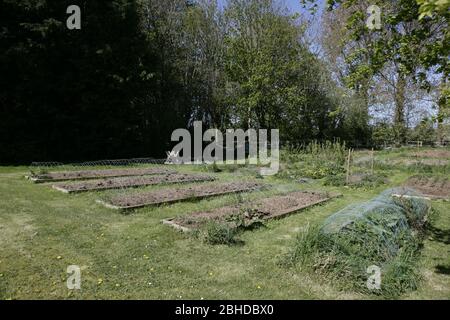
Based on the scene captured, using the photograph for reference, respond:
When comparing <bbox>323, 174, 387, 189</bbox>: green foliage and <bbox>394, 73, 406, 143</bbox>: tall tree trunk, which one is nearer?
<bbox>323, 174, 387, 189</bbox>: green foliage

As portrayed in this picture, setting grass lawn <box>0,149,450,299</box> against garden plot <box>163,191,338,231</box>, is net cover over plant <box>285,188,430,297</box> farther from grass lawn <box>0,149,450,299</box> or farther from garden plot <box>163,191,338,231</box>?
garden plot <box>163,191,338,231</box>

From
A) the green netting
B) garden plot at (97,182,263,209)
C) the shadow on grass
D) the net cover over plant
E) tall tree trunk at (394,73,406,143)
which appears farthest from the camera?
tall tree trunk at (394,73,406,143)

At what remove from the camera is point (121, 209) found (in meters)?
7.96

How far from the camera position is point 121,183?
11.0 meters

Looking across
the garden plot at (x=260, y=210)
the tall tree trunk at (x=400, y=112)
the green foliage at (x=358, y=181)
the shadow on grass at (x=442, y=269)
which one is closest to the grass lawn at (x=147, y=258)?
the shadow on grass at (x=442, y=269)

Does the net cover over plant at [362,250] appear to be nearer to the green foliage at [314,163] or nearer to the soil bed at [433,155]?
the green foliage at [314,163]

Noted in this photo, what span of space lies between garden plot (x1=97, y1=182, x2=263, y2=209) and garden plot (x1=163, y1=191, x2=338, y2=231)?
4.37 feet

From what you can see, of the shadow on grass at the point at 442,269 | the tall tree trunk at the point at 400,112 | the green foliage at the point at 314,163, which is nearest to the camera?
the shadow on grass at the point at 442,269

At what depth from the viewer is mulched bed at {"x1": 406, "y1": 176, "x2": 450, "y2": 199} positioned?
11.1 metres

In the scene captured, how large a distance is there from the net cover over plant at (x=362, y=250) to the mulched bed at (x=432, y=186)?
17.6 ft

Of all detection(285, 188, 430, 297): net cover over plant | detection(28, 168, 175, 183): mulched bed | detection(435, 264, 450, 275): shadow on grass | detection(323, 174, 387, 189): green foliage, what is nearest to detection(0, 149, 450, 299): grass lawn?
detection(435, 264, 450, 275): shadow on grass

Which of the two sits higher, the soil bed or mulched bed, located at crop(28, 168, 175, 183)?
the soil bed

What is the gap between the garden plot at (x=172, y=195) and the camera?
844 cm
